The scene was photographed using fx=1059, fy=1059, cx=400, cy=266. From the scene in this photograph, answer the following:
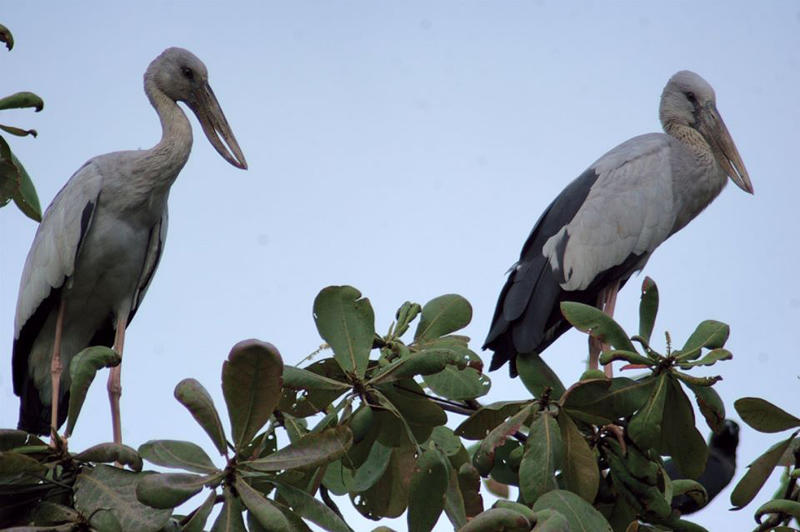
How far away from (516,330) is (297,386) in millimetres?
2393

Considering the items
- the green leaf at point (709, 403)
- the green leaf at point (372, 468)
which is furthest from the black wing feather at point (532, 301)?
the green leaf at point (372, 468)

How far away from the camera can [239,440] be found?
290cm

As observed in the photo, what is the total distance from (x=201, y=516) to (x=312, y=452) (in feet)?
1.12

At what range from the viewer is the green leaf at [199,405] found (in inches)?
112

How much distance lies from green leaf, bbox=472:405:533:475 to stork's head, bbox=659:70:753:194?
3761 millimetres

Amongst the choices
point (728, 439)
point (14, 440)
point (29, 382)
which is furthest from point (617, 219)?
point (14, 440)

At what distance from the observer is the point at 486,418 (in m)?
3.73

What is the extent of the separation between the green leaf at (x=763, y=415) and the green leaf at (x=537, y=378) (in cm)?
62

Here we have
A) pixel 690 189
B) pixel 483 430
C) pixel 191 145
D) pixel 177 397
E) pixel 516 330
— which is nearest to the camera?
pixel 177 397

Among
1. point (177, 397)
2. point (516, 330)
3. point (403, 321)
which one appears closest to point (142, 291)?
point (516, 330)

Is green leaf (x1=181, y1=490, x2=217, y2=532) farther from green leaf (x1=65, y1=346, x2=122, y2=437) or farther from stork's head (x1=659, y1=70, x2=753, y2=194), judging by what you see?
stork's head (x1=659, y1=70, x2=753, y2=194)

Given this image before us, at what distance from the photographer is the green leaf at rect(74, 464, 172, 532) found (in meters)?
2.91

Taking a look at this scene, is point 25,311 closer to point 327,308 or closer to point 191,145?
point 191,145

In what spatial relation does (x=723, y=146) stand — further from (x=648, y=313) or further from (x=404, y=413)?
(x=404, y=413)
